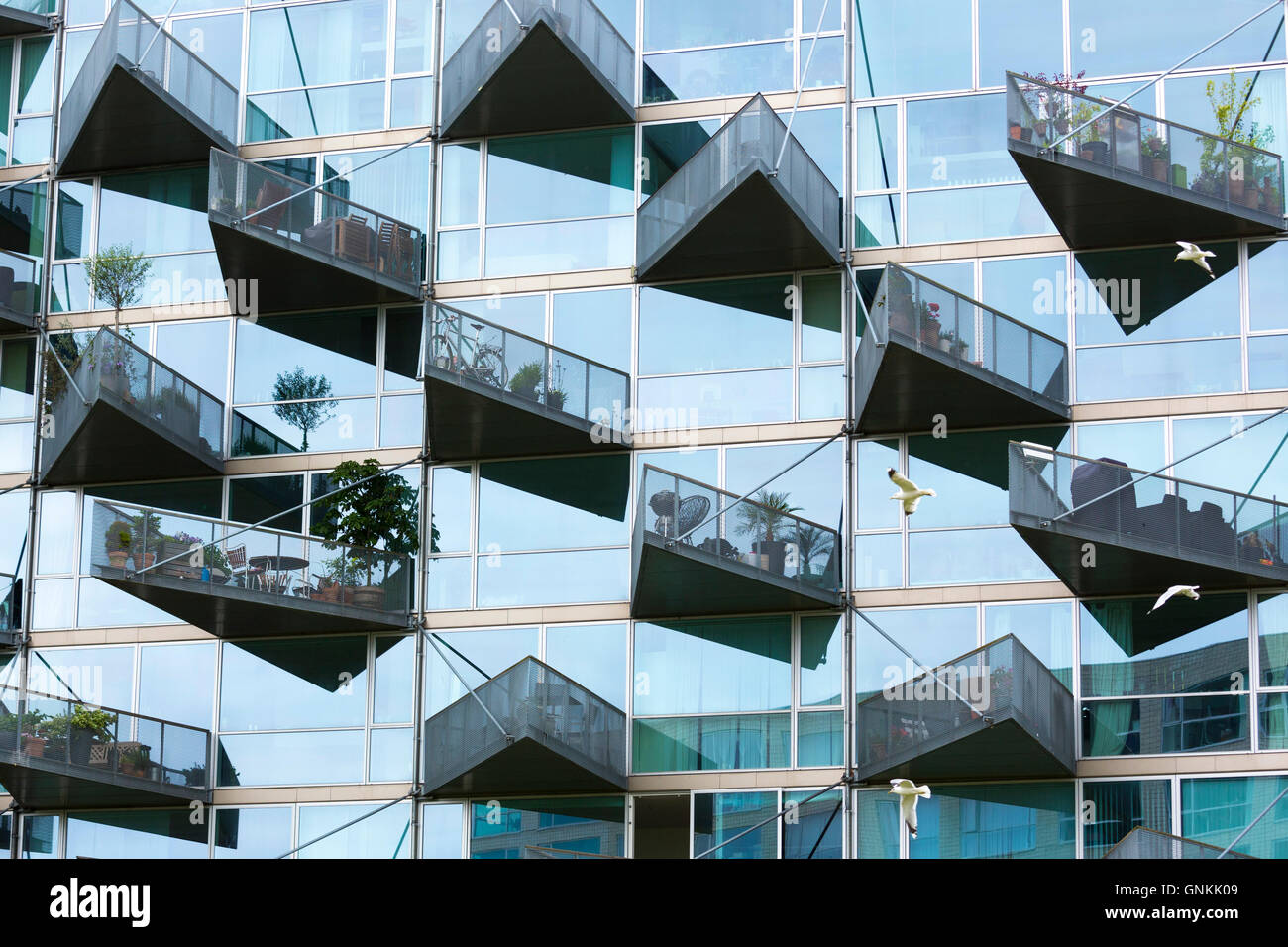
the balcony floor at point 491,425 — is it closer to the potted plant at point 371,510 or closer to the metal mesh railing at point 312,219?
the potted plant at point 371,510

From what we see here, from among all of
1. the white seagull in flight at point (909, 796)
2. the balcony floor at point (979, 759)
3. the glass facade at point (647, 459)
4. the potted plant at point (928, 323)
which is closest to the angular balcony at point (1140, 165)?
the glass facade at point (647, 459)

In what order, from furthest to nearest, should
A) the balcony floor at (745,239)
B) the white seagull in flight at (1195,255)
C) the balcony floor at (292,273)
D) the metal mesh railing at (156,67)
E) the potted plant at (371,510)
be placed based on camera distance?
the metal mesh railing at (156,67)
the balcony floor at (292,273)
the potted plant at (371,510)
the balcony floor at (745,239)
the white seagull in flight at (1195,255)

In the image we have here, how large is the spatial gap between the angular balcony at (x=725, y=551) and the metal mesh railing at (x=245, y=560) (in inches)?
121

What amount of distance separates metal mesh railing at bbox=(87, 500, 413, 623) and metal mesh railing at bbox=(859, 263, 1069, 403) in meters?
6.38

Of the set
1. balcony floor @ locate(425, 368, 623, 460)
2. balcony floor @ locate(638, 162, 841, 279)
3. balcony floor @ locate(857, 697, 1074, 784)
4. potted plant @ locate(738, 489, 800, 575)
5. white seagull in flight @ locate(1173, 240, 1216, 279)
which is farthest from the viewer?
balcony floor @ locate(425, 368, 623, 460)

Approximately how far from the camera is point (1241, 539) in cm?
2005

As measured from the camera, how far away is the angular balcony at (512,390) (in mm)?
21688

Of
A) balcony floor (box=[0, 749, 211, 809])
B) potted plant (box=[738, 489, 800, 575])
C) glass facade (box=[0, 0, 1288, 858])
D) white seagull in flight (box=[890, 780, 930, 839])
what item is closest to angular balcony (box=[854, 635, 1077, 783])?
glass facade (box=[0, 0, 1288, 858])

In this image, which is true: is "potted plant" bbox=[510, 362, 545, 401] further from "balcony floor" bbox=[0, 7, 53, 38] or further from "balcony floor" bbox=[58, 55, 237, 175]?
"balcony floor" bbox=[0, 7, 53, 38]

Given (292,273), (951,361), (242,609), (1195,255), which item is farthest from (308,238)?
(1195,255)

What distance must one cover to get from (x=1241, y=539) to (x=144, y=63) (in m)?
14.5

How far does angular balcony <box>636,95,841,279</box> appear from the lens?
2142cm

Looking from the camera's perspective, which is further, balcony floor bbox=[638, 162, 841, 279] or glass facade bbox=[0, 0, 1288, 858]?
balcony floor bbox=[638, 162, 841, 279]
